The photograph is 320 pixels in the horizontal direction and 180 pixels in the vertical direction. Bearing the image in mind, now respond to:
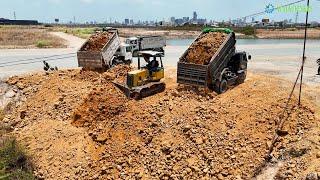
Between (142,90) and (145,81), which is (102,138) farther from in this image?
(145,81)

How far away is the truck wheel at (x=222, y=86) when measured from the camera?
1694 cm

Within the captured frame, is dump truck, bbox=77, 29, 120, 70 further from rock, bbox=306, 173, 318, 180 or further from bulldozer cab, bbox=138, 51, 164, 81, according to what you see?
rock, bbox=306, 173, 318, 180

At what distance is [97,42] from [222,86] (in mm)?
9120

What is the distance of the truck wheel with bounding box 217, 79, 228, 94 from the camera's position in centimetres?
1694

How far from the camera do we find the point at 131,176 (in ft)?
43.9

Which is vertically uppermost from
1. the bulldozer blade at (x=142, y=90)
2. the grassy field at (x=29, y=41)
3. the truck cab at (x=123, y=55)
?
the truck cab at (x=123, y=55)

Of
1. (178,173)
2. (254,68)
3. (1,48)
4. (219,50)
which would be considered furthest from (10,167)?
(1,48)

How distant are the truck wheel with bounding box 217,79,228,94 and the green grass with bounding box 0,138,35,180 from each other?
823cm

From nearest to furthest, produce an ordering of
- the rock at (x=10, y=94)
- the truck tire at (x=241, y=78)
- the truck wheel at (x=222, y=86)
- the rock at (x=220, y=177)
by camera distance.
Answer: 1. the rock at (x=220, y=177)
2. the truck wheel at (x=222, y=86)
3. the truck tire at (x=241, y=78)
4. the rock at (x=10, y=94)

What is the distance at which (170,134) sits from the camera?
14.4 meters

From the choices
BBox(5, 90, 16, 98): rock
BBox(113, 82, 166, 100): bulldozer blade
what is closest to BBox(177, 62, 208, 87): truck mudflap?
BBox(113, 82, 166, 100): bulldozer blade

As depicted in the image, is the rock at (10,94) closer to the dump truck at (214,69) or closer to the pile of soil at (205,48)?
the dump truck at (214,69)

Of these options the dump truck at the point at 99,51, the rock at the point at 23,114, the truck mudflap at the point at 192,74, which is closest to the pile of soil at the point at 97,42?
the dump truck at the point at 99,51

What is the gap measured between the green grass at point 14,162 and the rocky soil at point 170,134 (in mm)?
390
